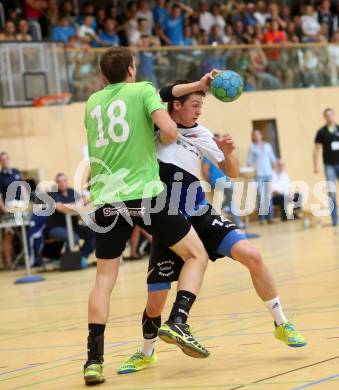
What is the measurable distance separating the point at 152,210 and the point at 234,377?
1134 mm

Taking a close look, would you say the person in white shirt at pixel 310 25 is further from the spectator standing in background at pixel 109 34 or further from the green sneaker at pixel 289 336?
the green sneaker at pixel 289 336

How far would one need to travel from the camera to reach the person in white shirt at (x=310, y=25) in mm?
26984

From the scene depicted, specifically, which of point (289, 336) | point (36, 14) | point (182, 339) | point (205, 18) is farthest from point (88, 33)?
point (182, 339)

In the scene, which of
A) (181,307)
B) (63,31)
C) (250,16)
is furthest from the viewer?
(250,16)

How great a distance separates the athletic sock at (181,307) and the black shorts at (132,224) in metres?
0.33

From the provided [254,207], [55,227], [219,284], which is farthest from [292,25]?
[219,284]

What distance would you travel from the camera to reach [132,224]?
20.0 feet

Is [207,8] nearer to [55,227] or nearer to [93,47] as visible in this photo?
[93,47]

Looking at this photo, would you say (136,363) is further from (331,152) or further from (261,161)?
(261,161)

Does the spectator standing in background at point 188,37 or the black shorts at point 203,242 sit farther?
the spectator standing in background at point 188,37

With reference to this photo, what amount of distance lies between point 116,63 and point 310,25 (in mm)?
22063

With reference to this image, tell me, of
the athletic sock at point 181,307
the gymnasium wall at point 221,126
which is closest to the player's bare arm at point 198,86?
the athletic sock at point 181,307

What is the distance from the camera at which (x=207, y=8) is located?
1029 inches

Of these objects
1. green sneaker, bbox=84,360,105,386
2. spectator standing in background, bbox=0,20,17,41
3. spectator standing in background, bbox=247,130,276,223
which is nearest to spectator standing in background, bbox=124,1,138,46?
spectator standing in background, bbox=0,20,17,41
